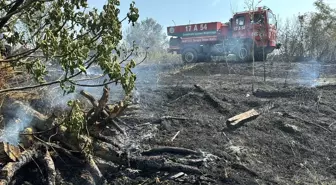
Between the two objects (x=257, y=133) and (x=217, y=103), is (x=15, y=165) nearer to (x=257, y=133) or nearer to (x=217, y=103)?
(x=257, y=133)

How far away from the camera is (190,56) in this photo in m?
21.0

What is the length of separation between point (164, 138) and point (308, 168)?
2151mm

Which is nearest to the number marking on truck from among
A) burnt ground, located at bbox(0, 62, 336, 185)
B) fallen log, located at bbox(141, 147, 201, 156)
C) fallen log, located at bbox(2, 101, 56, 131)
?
burnt ground, located at bbox(0, 62, 336, 185)

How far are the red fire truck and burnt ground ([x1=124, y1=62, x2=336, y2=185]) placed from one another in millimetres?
8964

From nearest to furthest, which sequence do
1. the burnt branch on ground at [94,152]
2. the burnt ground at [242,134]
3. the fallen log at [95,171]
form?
the burnt branch on ground at [94,152]
the fallen log at [95,171]
the burnt ground at [242,134]

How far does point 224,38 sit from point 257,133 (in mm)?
13947

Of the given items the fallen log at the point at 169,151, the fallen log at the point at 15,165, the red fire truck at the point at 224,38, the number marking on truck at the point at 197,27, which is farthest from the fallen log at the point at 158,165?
the number marking on truck at the point at 197,27

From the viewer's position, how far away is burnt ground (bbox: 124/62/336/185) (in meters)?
4.82

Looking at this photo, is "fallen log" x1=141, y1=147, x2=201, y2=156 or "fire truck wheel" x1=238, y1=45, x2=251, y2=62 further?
"fire truck wheel" x1=238, y1=45, x2=251, y2=62

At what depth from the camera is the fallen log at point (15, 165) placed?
3.62m

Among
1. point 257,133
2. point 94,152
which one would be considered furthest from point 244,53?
point 94,152

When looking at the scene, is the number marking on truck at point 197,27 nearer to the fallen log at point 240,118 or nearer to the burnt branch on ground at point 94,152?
the fallen log at point 240,118

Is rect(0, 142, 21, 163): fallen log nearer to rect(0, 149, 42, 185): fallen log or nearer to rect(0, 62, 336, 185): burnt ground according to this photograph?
rect(0, 149, 42, 185): fallen log

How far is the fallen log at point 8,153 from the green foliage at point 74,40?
1377 millimetres
